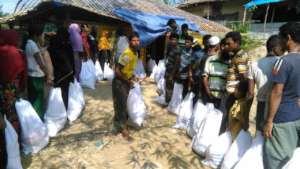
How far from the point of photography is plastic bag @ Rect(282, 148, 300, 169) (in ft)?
9.50

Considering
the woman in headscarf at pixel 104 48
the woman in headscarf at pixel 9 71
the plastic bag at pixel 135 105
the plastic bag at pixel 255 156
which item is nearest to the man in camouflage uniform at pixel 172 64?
the plastic bag at pixel 135 105

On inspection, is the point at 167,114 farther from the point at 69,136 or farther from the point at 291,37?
the point at 291,37

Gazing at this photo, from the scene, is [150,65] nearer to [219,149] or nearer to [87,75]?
[87,75]

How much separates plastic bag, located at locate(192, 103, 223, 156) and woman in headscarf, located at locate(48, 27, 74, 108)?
2342mm

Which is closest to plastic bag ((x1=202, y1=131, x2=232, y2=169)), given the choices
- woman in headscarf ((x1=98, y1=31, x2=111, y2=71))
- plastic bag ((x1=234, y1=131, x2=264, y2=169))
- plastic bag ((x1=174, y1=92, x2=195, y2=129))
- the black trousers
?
plastic bag ((x1=234, y1=131, x2=264, y2=169))

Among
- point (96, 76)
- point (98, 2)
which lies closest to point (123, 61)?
point (96, 76)

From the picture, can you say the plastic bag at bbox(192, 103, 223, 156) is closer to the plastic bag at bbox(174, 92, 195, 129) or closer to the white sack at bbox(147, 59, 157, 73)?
the plastic bag at bbox(174, 92, 195, 129)

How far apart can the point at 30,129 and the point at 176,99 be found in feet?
9.32

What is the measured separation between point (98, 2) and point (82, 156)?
6.61 metres

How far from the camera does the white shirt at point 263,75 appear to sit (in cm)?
310

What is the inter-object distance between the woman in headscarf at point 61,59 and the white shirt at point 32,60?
0.53 m

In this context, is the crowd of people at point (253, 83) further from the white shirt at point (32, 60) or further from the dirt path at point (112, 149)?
the white shirt at point (32, 60)

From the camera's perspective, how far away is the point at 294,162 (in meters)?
2.90

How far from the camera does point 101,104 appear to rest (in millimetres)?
6621
